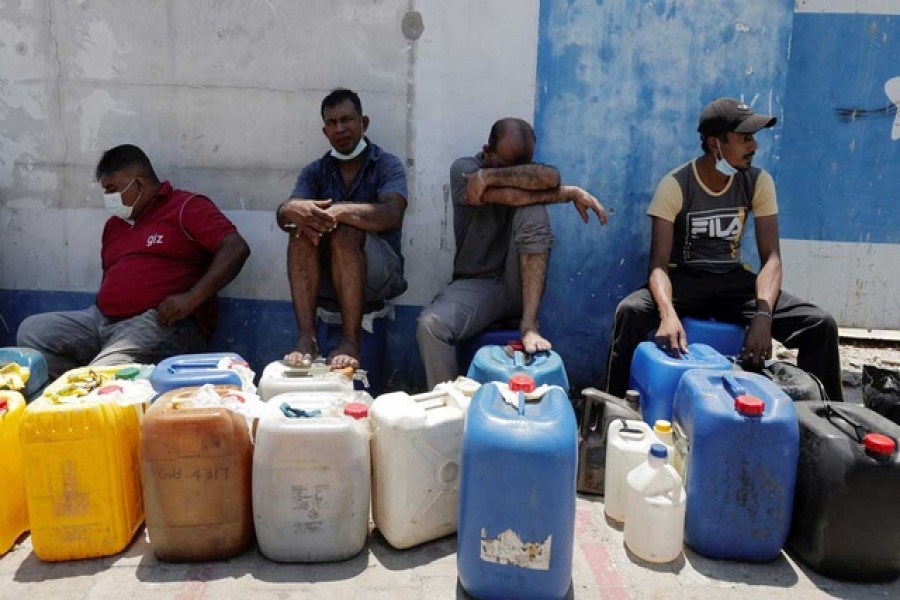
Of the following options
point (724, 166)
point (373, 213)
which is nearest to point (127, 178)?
point (373, 213)

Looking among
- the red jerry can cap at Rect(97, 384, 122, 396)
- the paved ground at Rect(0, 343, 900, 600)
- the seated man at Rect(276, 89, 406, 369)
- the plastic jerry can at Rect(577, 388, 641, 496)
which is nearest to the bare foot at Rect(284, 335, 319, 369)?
the seated man at Rect(276, 89, 406, 369)

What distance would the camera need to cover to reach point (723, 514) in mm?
2662

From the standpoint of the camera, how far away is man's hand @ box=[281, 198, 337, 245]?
3633mm

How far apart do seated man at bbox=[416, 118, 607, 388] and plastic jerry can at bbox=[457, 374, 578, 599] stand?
122 centimetres

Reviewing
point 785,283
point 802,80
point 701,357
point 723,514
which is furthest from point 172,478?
point 802,80

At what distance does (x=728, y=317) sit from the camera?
12.7 ft

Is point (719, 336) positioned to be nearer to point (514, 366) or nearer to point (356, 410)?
point (514, 366)

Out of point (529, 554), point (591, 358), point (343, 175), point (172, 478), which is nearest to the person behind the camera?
point (529, 554)

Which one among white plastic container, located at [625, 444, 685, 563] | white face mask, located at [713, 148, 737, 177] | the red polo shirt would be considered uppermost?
white face mask, located at [713, 148, 737, 177]

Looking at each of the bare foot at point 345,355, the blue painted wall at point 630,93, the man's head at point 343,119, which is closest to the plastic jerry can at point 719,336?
the blue painted wall at point 630,93

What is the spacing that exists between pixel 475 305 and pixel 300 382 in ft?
3.60

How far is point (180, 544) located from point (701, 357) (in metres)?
2.28

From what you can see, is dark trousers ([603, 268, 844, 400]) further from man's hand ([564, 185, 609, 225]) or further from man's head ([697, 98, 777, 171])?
man's head ([697, 98, 777, 171])

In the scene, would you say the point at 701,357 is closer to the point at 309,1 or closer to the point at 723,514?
the point at 723,514
